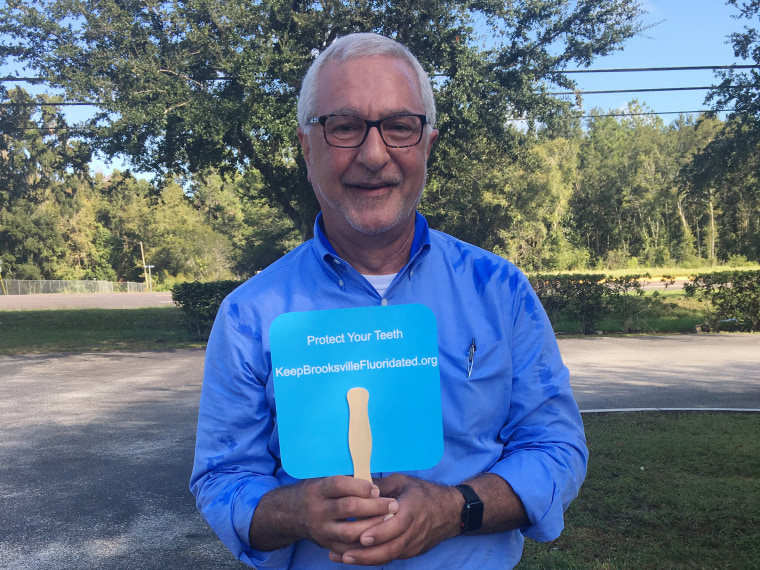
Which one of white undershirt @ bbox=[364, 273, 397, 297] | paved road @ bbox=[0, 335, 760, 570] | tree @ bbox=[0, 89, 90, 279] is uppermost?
tree @ bbox=[0, 89, 90, 279]

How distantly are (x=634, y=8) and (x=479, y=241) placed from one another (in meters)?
22.9

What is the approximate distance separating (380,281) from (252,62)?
14900 mm

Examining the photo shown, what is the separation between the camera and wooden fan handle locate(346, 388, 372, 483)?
4.72ft

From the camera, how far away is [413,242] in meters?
1.86

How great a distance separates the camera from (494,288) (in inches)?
70.6

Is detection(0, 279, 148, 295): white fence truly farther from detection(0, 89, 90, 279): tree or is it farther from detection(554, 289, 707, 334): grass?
detection(554, 289, 707, 334): grass

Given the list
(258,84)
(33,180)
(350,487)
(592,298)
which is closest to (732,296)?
(592,298)

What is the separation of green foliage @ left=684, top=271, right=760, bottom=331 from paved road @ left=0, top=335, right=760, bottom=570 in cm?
163

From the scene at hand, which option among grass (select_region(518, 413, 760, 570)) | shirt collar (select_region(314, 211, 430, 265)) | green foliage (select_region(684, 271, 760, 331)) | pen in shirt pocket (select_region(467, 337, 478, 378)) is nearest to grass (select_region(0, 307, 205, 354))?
grass (select_region(518, 413, 760, 570))

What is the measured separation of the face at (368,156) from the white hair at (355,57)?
0.07ft

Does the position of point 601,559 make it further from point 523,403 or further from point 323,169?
point 323,169

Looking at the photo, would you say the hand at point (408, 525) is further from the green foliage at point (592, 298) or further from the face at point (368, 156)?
the green foliage at point (592, 298)

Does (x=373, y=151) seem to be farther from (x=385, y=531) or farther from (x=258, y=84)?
(x=258, y=84)

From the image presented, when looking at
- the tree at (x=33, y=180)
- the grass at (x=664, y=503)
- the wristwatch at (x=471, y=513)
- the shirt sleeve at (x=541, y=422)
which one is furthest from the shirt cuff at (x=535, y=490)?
the tree at (x=33, y=180)
